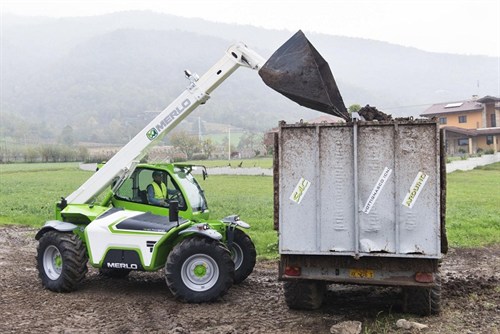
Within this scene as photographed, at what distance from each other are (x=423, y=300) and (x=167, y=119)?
536 centimetres

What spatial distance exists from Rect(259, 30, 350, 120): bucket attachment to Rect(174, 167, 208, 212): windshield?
2442mm

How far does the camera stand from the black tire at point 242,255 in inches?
420

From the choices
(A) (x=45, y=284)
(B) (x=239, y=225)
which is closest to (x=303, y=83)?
(B) (x=239, y=225)

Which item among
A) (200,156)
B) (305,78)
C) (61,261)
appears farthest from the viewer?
(200,156)

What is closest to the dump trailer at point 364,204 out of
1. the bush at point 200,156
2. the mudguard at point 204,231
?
the mudguard at point 204,231

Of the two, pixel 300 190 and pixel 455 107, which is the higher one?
pixel 455 107

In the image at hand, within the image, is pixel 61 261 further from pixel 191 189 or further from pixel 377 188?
pixel 377 188

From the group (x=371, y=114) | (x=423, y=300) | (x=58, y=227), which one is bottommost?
(x=423, y=300)

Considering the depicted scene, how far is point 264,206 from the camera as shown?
2438 cm

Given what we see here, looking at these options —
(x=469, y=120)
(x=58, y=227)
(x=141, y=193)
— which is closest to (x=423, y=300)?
(x=141, y=193)

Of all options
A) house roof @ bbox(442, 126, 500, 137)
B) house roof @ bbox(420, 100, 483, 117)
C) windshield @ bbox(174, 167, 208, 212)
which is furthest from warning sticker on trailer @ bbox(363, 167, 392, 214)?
house roof @ bbox(420, 100, 483, 117)

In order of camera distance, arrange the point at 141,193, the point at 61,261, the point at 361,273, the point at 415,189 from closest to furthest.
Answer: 1. the point at 415,189
2. the point at 361,273
3. the point at 61,261
4. the point at 141,193

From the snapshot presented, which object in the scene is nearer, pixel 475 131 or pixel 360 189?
pixel 360 189

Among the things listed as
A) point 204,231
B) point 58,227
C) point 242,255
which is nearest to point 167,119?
point 204,231
